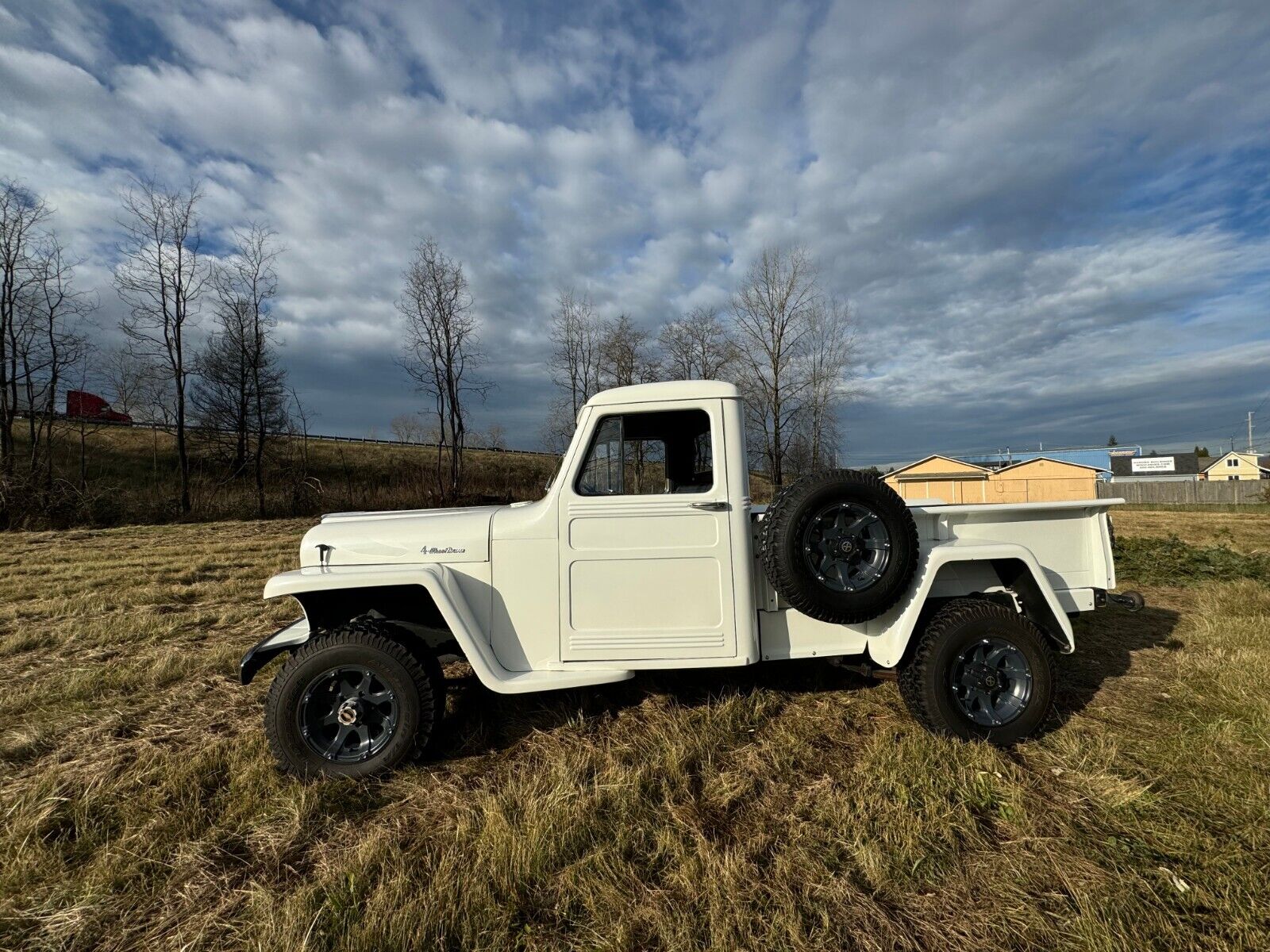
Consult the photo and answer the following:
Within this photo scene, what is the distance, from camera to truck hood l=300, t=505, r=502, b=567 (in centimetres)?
312

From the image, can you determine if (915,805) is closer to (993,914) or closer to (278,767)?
(993,914)

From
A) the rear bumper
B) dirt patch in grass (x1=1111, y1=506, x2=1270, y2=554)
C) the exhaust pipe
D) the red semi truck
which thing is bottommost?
dirt patch in grass (x1=1111, y1=506, x2=1270, y2=554)

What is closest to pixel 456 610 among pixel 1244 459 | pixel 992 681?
pixel 992 681

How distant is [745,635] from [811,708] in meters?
1.00

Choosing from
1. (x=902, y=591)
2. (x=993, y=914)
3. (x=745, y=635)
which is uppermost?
(x=902, y=591)

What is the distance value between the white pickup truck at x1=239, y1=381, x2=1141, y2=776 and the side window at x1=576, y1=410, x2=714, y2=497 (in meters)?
0.01

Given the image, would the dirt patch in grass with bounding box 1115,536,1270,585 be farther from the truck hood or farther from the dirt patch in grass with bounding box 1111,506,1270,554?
the truck hood

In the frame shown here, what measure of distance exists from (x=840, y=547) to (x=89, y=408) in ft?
92.8

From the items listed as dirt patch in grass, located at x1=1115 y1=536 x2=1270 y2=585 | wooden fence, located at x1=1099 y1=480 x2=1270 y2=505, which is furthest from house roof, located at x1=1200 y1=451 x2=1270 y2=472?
dirt patch in grass, located at x1=1115 y1=536 x2=1270 y2=585

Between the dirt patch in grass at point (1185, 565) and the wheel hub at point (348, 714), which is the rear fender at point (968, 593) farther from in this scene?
the dirt patch in grass at point (1185, 565)

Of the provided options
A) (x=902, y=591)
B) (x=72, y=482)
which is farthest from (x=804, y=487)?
(x=72, y=482)

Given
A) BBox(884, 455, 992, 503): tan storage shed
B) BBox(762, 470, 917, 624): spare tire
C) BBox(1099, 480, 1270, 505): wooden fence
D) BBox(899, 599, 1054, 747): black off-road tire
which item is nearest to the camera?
BBox(762, 470, 917, 624): spare tire

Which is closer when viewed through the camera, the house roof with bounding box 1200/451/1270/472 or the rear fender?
the rear fender

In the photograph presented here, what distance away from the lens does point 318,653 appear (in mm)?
2869
